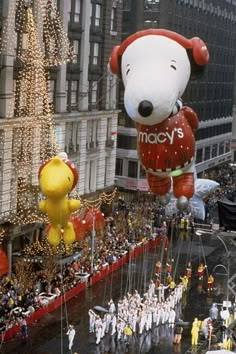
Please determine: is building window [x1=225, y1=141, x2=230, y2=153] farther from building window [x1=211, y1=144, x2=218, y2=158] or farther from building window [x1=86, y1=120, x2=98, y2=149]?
building window [x1=86, y1=120, x2=98, y2=149]

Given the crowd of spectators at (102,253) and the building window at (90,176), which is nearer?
the crowd of spectators at (102,253)

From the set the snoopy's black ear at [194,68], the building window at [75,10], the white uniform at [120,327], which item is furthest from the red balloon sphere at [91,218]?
the building window at [75,10]

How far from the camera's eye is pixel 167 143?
53.1 feet

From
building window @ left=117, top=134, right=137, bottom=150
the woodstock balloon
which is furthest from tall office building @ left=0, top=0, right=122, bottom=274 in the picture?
the woodstock balloon

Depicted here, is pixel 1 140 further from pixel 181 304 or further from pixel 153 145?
pixel 153 145

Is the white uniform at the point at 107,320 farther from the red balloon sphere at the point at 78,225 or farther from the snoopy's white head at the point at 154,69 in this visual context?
the snoopy's white head at the point at 154,69

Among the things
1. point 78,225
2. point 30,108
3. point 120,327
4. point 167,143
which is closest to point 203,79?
point 30,108

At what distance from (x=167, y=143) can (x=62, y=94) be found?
2837 cm

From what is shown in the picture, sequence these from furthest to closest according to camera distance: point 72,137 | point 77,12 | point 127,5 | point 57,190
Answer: point 127,5
point 72,137
point 77,12
point 57,190

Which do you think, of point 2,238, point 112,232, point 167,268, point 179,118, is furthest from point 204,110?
point 179,118

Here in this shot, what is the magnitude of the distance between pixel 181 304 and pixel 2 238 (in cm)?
888

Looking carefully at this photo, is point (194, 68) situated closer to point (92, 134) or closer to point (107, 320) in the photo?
point (107, 320)

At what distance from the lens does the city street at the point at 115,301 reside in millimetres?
29172

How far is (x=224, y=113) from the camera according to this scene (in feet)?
289
